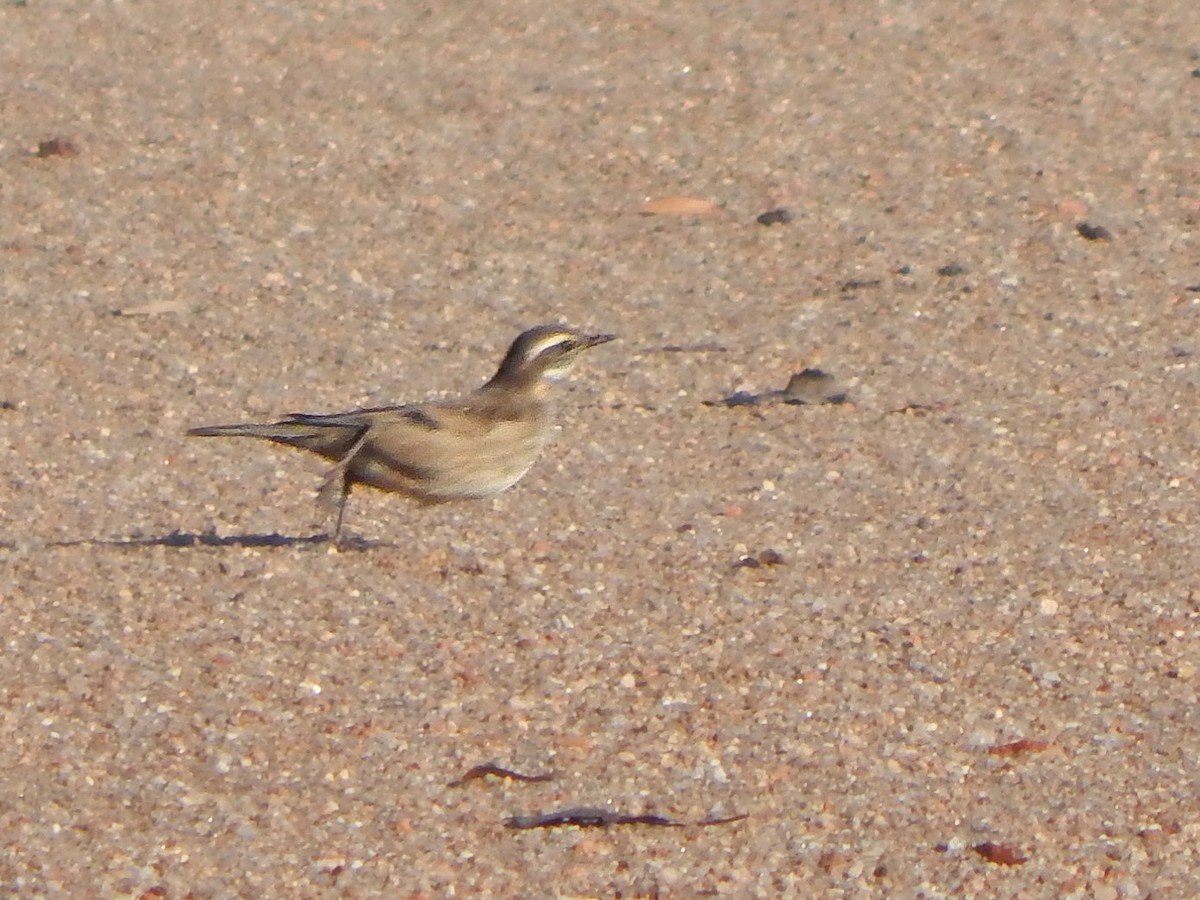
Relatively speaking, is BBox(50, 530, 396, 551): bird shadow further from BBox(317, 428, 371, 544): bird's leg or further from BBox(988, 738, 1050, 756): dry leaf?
BBox(988, 738, 1050, 756): dry leaf

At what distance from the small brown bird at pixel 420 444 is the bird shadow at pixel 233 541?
0.06 metres

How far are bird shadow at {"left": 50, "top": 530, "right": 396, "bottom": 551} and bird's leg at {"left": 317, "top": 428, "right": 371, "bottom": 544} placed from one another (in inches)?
1.9

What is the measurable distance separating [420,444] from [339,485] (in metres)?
0.28

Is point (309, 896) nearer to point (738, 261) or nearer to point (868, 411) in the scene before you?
point (868, 411)

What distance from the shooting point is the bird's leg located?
7.41m

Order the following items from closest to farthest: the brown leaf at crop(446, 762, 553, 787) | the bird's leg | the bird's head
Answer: the brown leaf at crop(446, 762, 553, 787) < the bird's leg < the bird's head

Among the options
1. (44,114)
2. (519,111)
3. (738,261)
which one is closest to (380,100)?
(519,111)

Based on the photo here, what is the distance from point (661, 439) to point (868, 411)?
787 mm

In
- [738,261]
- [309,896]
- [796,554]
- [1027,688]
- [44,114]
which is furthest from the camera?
[44,114]

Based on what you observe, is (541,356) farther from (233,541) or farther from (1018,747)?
(1018,747)

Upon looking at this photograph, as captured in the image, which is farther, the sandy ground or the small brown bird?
the small brown bird

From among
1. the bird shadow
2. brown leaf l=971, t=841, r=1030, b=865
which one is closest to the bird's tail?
the bird shadow

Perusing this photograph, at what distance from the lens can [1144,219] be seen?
10945 millimetres

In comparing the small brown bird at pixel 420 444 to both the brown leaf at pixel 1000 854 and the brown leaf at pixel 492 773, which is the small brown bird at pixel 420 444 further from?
the brown leaf at pixel 1000 854
